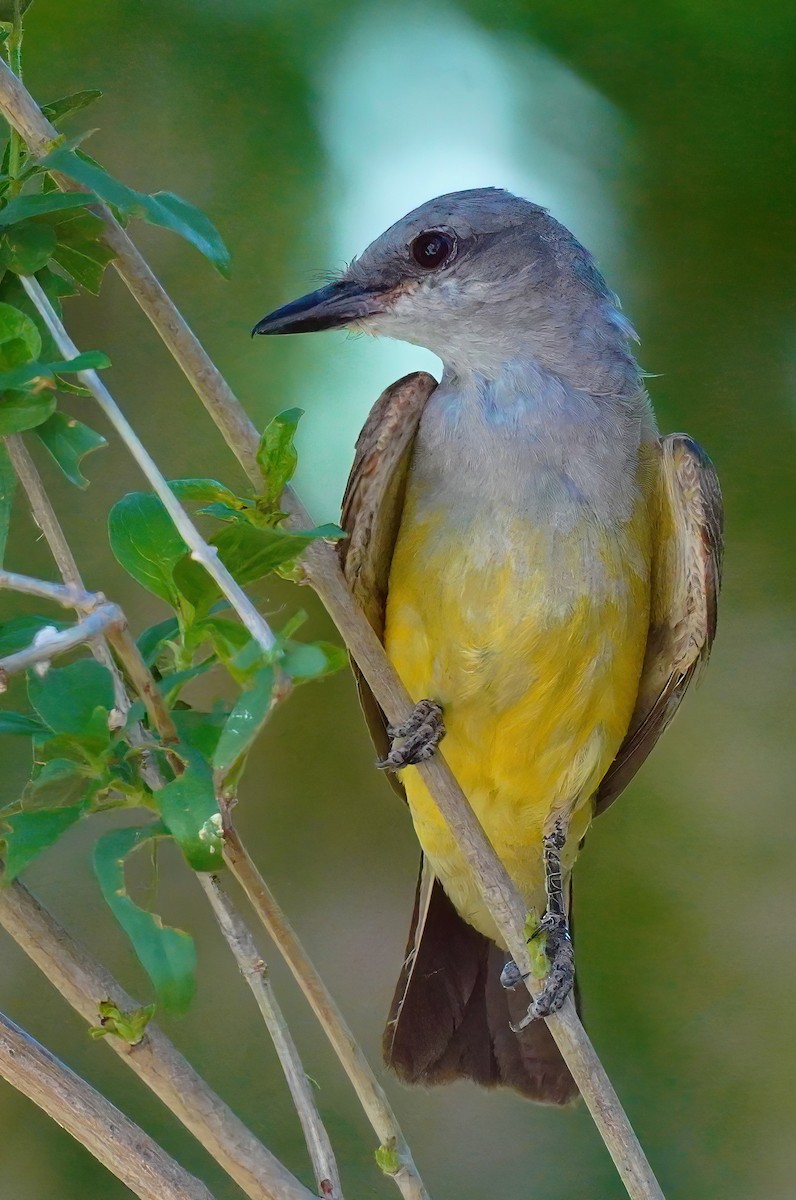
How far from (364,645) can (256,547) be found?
0.45 m

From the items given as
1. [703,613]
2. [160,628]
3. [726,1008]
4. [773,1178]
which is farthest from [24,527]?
[773,1178]

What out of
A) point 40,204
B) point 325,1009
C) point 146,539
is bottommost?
point 325,1009

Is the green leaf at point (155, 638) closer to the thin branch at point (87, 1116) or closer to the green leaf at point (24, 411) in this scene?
the green leaf at point (24, 411)

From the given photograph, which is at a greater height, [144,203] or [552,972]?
[144,203]

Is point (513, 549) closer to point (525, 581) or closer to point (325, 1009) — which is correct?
point (525, 581)

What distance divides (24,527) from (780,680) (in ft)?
5.98

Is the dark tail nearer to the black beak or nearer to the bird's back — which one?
the bird's back

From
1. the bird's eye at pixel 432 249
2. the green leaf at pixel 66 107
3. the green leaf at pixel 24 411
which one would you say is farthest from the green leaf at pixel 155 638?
the bird's eye at pixel 432 249

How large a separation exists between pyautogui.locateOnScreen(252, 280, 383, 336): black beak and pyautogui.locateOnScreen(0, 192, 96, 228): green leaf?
0.86m

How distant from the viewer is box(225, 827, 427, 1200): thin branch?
A: 132 cm

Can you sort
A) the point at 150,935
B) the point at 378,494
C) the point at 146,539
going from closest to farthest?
the point at 150,935
the point at 146,539
the point at 378,494

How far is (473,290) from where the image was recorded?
7.40ft

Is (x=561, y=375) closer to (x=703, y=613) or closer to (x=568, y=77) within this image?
(x=703, y=613)

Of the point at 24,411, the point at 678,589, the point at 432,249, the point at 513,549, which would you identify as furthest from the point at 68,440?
the point at 678,589
